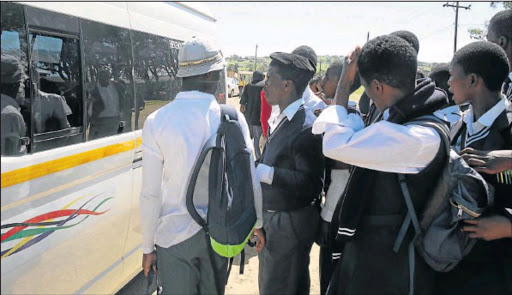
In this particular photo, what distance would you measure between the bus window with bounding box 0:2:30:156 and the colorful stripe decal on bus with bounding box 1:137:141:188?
0.11 metres

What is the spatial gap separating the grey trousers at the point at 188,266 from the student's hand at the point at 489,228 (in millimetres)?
1174

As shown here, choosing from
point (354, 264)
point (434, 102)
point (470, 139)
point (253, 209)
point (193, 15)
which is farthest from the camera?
point (193, 15)

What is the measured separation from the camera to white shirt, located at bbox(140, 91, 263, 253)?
184 centimetres

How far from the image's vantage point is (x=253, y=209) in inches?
80.0

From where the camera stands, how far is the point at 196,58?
6.32 feet

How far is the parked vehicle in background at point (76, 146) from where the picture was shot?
195 centimetres

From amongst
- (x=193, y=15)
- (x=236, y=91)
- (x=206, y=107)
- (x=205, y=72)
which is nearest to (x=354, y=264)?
(x=206, y=107)

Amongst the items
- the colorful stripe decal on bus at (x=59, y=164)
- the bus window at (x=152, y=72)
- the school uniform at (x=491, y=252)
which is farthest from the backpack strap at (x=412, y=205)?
the bus window at (x=152, y=72)

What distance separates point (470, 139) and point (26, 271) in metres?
2.30

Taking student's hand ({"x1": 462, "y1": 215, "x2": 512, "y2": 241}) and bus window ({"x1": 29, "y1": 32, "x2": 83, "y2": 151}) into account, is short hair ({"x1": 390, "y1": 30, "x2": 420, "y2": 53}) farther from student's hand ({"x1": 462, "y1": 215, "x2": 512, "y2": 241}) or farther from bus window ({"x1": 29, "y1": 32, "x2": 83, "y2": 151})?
bus window ({"x1": 29, "y1": 32, "x2": 83, "y2": 151})

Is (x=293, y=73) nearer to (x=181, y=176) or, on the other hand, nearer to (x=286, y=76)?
(x=286, y=76)

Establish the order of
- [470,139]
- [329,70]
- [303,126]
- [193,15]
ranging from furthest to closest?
[193,15], [329,70], [303,126], [470,139]

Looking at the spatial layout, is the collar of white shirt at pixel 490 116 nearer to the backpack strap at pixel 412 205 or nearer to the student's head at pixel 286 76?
the backpack strap at pixel 412 205

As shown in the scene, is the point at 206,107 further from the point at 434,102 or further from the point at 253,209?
the point at 434,102
